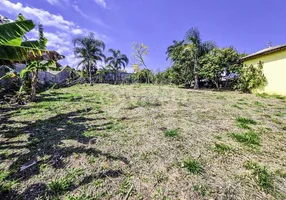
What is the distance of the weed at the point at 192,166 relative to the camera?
3505 mm

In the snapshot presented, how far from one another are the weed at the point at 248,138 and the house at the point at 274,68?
334 inches

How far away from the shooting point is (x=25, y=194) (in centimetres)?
312

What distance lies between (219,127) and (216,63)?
14050mm

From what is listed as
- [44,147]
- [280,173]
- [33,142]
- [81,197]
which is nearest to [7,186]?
[44,147]

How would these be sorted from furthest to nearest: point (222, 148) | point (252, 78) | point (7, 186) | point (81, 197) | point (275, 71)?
1. point (252, 78)
2. point (275, 71)
3. point (222, 148)
4. point (7, 186)
5. point (81, 197)

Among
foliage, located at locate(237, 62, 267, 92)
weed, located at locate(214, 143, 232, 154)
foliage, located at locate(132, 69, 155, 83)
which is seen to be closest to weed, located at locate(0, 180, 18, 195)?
weed, located at locate(214, 143, 232, 154)

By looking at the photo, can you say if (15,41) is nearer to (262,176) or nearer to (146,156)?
(146,156)

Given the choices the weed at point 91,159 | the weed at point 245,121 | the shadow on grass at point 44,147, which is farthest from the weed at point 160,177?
the weed at point 245,121

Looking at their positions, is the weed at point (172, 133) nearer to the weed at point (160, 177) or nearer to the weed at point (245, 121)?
the weed at point (160, 177)

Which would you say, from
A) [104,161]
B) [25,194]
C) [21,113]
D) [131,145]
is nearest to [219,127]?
[131,145]

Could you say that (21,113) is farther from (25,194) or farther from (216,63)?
(216,63)

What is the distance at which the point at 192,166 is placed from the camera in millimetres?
3623

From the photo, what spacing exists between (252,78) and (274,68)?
79.3 inches

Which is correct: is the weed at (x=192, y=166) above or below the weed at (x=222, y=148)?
below
